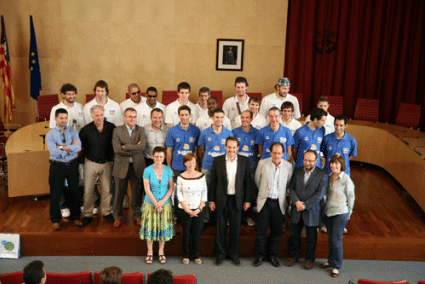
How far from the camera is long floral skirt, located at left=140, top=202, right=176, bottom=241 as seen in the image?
179 inches

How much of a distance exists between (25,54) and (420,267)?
8.50 m

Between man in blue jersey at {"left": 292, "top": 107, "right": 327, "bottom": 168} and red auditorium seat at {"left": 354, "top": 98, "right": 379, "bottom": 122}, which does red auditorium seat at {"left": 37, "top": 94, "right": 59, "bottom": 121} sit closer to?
man in blue jersey at {"left": 292, "top": 107, "right": 327, "bottom": 168}

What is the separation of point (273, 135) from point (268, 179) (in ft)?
2.00

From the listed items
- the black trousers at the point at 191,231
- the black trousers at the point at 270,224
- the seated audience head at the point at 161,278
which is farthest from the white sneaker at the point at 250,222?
the seated audience head at the point at 161,278

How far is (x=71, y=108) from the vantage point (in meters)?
5.29

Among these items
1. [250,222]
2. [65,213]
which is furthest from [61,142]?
[250,222]

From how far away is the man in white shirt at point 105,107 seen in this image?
17.3 feet

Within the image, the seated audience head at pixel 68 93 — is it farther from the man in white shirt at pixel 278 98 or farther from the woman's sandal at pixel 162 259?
the man in white shirt at pixel 278 98

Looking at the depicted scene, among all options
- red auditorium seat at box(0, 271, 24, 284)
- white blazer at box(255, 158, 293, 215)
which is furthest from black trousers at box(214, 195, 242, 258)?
red auditorium seat at box(0, 271, 24, 284)

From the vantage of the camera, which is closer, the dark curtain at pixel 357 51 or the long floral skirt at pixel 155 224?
the long floral skirt at pixel 155 224

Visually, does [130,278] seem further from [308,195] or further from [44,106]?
[44,106]

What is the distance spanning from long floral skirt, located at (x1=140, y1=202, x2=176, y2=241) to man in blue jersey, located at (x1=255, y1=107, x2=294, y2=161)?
137cm

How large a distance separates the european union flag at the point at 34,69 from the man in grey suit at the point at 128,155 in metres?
4.56

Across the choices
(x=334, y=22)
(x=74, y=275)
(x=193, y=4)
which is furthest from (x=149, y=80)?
(x=74, y=275)
